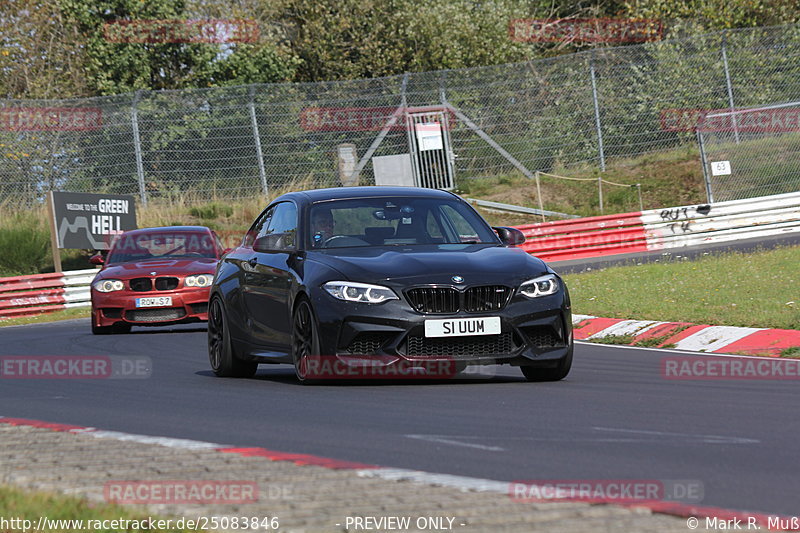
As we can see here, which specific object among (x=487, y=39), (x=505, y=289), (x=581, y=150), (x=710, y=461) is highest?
(x=487, y=39)

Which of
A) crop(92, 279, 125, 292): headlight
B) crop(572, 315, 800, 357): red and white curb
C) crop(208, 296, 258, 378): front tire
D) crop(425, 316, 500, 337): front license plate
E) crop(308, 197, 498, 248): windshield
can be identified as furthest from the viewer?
crop(92, 279, 125, 292): headlight

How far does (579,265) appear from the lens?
2620 cm

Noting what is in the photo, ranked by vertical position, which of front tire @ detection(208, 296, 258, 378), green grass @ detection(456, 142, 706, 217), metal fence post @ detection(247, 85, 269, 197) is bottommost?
front tire @ detection(208, 296, 258, 378)

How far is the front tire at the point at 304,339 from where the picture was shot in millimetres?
9680

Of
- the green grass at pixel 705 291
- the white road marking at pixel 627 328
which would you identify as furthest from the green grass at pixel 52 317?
the white road marking at pixel 627 328

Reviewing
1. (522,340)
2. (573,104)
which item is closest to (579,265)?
(573,104)

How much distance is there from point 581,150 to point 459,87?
348 centimetres

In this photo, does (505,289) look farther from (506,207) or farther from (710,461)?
(506,207)

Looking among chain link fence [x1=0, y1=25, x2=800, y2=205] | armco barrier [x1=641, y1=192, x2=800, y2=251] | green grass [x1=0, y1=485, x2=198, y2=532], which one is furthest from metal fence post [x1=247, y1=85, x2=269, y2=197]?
green grass [x1=0, y1=485, x2=198, y2=532]

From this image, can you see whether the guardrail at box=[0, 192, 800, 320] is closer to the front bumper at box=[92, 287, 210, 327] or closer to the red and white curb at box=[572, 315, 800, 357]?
the front bumper at box=[92, 287, 210, 327]

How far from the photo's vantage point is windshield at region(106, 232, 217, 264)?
18797 millimetres

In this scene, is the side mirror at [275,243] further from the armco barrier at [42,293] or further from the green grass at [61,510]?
the armco barrier at [42,293]

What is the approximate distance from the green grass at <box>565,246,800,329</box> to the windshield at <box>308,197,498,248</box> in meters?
3.45

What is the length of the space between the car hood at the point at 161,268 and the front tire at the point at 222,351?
594cm
